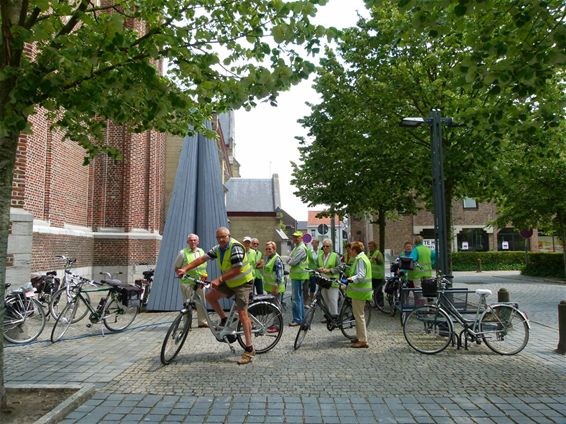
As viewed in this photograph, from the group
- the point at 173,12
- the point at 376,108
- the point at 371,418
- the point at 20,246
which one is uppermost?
the point at 376,108

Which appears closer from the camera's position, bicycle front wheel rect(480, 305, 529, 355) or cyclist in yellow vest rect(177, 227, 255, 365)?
cyclist in yellow vest rect(177, 227, 255, 365)

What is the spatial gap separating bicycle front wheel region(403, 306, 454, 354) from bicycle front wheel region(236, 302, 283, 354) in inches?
75.0

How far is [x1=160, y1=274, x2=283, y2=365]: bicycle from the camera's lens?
633cm

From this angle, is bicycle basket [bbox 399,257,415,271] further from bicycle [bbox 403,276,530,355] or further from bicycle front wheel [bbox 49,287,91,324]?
bicycle front wheel [bbox 49,287,91,324]

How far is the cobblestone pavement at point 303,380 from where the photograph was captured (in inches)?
175

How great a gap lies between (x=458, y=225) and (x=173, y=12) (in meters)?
38.1

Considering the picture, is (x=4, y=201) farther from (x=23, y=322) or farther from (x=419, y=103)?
(x=419, y=103)

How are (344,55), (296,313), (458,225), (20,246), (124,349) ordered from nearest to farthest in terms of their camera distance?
1. (124,349)
2. (20,246)
3. (296,313)
4. (344,55)
5. (458,225)

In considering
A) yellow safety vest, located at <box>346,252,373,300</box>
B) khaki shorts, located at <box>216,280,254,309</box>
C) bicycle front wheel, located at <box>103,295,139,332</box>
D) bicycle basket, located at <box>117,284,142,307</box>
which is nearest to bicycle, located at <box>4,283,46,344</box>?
bicycle front wheel, located at <box>103,295,139,332</box>

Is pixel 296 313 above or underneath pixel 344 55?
underneath

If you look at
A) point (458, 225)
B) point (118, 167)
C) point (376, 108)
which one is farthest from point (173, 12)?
point (458, 225)

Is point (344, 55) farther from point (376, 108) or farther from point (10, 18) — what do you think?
point (10, 18)

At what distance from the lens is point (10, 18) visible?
4.69 meters

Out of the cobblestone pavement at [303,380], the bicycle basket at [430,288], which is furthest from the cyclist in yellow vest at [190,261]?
the bicycle basket at [430,288]
